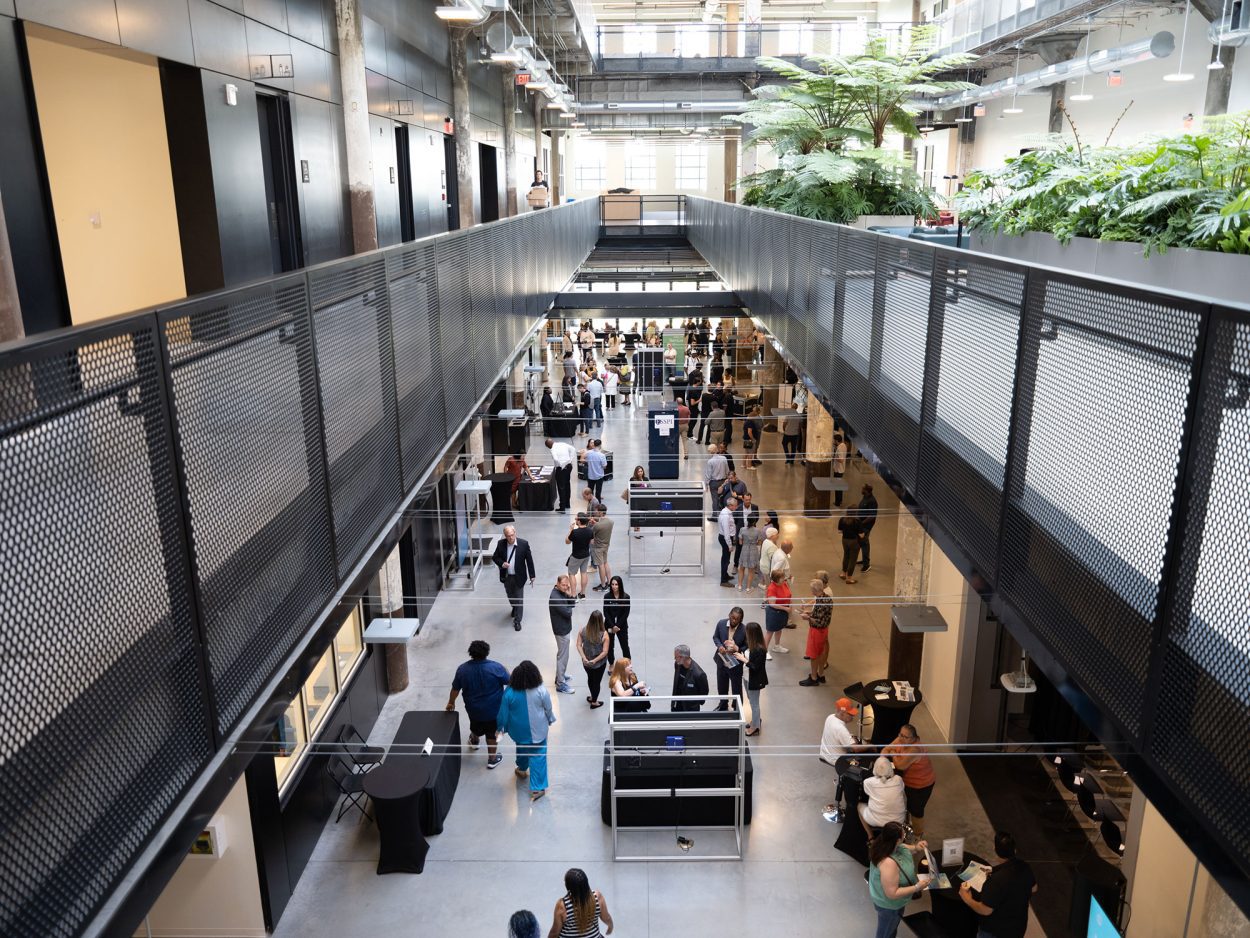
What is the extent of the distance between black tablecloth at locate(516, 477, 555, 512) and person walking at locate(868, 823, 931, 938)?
1222cm

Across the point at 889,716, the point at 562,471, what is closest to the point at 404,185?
the point at 562,471

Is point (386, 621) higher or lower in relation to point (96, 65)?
lower

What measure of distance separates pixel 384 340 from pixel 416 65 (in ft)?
38.9

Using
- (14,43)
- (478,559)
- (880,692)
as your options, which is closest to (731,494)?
(478,559)

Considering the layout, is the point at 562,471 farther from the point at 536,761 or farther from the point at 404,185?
the point at 536,761

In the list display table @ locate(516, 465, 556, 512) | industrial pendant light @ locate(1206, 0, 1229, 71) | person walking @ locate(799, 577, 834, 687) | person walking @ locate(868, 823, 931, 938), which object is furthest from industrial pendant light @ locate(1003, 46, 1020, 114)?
person walking @ locate(868, 823, 931, 938)

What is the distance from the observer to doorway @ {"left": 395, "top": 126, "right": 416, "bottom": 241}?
1571cm

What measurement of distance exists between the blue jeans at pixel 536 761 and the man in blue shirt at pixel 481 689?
58cm

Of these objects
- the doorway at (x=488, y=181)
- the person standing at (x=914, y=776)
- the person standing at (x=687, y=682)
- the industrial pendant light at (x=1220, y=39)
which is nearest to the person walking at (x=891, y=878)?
the person standing at (x=914, y=776)

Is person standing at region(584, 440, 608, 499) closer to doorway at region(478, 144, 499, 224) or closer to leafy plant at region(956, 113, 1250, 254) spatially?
doorway at region(478, 144, 499, 224)

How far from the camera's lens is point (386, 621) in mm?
8961

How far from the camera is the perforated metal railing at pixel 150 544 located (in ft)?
8.03

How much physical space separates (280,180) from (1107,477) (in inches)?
364

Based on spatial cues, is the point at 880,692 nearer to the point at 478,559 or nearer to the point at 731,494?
the point at 731,494
